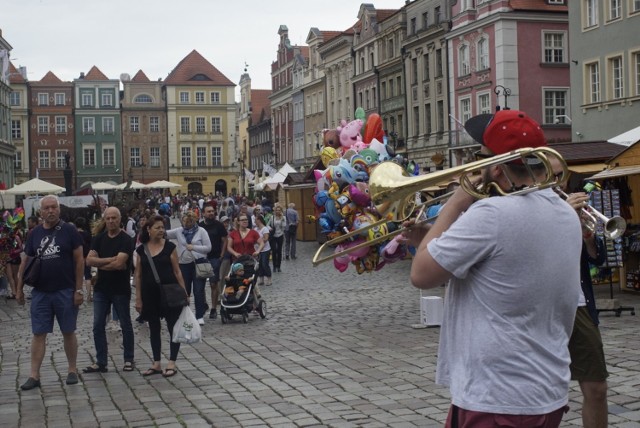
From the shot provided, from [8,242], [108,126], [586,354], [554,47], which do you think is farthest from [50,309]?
[108,126]

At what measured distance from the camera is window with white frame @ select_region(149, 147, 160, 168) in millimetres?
99875

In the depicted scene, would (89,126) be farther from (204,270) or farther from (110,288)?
(110,288)

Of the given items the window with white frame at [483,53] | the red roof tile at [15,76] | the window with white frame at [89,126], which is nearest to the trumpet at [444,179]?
the window with white frame at [483,53]

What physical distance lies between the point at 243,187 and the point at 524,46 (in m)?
54.1

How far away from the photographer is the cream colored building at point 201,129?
99.5m

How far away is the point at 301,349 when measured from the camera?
36.7ft

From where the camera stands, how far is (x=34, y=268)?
9164 mm

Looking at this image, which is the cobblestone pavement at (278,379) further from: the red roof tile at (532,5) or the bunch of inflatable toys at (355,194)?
the red roof tile at (532,5)

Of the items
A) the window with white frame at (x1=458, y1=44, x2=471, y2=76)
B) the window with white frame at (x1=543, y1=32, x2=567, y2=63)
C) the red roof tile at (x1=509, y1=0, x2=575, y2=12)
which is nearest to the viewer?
the red roof tile at (x1=509, y1=0, x2=575, y2=12)

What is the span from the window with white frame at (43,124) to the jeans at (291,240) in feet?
235

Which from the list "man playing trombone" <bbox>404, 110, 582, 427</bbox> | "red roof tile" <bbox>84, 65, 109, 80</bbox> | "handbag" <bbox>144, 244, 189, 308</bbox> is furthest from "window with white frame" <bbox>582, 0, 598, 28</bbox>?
"red roof tile" <bbox>84, 65, 109, 80</bbox>

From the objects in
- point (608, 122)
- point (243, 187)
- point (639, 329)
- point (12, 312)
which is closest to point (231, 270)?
point (12, 312)

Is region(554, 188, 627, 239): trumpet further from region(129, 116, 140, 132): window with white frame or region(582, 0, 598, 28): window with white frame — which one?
region(129, 116, 140, 132): window with white frame

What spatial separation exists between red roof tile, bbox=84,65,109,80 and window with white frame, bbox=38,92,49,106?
422 cm
